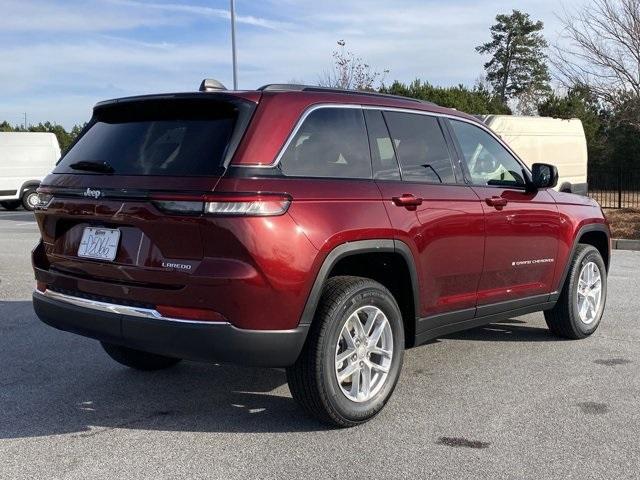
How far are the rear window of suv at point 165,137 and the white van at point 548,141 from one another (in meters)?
11.3

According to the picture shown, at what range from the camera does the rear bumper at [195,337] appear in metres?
3.53

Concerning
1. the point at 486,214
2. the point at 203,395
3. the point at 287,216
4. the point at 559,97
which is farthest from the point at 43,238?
the point at 559,97

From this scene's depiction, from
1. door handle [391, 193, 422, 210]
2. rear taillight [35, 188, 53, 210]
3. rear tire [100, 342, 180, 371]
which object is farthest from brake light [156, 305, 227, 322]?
rear tire [100, 342, 180, 371]

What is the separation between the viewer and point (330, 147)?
402 centimetres

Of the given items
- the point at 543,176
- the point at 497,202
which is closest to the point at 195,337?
the point at 497,202

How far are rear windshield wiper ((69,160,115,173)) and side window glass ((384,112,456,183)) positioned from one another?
168 cm

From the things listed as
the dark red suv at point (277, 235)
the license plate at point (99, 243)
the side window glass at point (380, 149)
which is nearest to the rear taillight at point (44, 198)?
the dark red suv at point (277, 235)

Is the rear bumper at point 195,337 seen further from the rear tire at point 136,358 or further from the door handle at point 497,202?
the door handle at point 497,202

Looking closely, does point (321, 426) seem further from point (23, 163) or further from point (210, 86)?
point (23, 163)

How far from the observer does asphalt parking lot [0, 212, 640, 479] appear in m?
3.48

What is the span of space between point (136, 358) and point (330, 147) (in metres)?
2.10

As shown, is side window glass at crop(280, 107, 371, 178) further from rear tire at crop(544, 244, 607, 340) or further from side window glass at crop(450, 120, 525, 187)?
rear tire at crop(544, 244, 607, 340)

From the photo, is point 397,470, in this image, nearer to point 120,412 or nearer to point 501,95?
point 120,412

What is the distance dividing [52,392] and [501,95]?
51.7 meters
